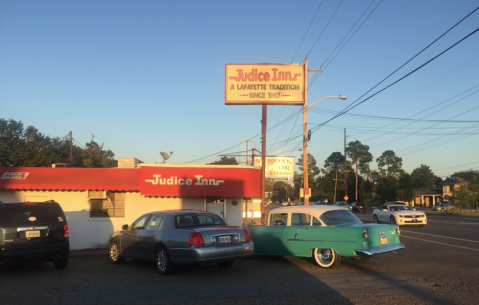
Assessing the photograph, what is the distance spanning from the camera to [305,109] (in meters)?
26.7

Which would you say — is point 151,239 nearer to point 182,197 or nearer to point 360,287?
point 360,287

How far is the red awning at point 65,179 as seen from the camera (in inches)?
668

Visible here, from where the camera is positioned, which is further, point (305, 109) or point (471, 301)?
point (305, 109)

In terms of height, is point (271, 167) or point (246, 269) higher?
point (271, 167)

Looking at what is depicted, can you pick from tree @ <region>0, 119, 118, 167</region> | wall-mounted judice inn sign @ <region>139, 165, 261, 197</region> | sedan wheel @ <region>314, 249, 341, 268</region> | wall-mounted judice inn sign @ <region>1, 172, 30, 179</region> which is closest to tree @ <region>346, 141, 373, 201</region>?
tree @ <region>0, 119, 118, 167</region>

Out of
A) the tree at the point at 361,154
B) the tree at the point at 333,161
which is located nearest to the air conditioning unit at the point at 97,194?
the tree at the point at 361,154

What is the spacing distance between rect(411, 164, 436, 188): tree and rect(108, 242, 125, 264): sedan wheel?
108047mm

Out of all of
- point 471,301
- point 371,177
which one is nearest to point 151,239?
point 471,301

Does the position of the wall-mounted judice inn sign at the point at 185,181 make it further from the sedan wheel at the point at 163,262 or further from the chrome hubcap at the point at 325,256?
the chrome hubcap at the point at 325,256

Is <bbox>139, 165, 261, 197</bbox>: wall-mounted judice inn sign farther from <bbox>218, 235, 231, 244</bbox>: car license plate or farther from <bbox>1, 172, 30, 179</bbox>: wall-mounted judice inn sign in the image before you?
<bbox>218, 235, 231, 244</bbox>: car license plate

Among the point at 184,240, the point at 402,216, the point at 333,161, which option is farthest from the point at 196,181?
the point at 333,161

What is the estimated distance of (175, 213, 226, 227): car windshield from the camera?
1069cm

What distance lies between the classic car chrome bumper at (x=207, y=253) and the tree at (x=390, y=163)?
11045 centimetres

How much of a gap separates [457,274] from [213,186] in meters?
10.0
